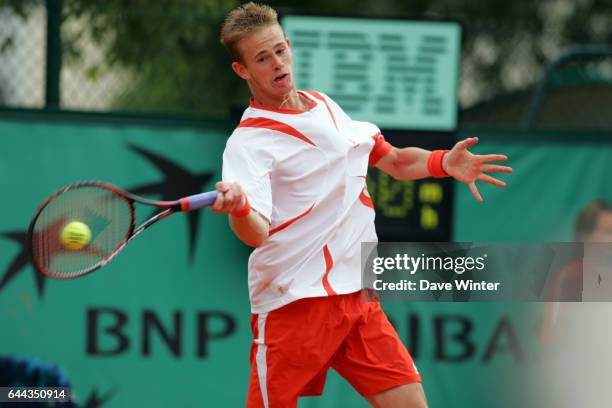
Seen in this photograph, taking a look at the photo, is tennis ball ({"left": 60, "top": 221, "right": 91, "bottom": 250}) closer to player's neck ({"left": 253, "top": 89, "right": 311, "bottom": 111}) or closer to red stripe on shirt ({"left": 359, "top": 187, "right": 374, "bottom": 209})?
player's neck ({"left": 253, "top": 89, "right": 311, "bottom": 111})

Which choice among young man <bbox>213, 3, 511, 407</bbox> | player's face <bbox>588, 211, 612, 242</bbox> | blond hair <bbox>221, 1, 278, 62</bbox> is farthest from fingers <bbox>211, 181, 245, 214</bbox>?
player's face <bbox>588, 211, 612, 242</bbox>

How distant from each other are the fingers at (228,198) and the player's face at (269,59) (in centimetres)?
58

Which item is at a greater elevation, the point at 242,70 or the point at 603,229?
the point at 242,70

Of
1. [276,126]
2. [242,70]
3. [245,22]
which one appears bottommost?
[276,126]

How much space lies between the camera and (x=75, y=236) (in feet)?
13.9

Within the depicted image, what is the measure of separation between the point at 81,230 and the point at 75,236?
3 centimetres

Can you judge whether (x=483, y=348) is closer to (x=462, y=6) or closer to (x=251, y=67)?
(x=251, y=67)

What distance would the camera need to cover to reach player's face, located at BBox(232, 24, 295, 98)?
4.32 metres

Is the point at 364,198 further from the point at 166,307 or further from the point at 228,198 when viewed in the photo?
the point at 166,307

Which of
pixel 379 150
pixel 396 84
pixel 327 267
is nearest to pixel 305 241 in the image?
pixel 327 267

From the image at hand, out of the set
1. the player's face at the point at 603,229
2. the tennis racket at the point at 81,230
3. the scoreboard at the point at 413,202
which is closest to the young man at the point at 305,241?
the tennis racket at the point at 81,230

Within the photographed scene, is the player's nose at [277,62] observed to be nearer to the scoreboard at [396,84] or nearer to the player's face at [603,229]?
the scoreboard at [396,84]

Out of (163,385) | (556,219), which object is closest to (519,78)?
(556,219)

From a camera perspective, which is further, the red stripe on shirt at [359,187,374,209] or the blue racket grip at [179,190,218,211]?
the red stripe on shirt at [359,187,374,209]
